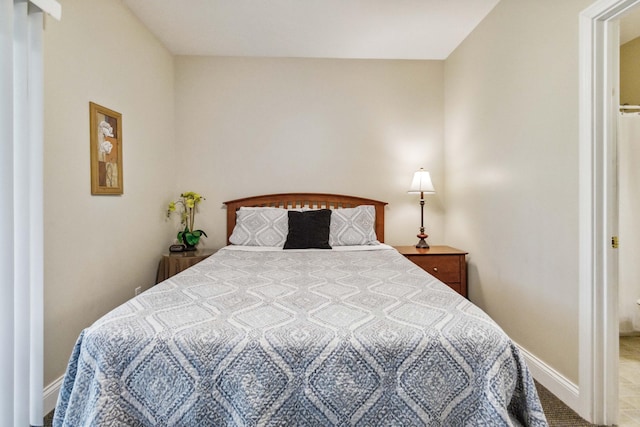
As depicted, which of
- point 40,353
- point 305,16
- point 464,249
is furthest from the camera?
point 464,249

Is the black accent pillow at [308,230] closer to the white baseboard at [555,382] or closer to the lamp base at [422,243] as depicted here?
the lamp base at [422,243]

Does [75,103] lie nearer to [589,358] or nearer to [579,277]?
[579,277]

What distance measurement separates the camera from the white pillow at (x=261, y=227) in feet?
10.6

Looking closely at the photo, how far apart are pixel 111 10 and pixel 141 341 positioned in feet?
7.90

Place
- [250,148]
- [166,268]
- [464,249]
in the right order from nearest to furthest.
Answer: [166,268] < [464,249] < [250,148]

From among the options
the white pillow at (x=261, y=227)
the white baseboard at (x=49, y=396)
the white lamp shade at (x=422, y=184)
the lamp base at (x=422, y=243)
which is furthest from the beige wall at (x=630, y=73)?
the white baseboard at (x=49, y=396)

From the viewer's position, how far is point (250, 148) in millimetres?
3668

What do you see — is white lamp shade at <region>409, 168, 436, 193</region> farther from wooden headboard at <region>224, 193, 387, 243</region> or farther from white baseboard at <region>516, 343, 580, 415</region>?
white baseboard at <region>516, 343, 580, 415</region>

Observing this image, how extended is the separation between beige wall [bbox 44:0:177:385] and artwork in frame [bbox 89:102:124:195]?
0.05 meters

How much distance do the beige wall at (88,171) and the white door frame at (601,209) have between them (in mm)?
2805

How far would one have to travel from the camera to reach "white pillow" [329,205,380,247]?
10.6 ft

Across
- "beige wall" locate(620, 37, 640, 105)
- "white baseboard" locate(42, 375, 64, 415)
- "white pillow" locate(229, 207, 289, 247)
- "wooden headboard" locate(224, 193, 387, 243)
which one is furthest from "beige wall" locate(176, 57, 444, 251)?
"white baseboard" locate(42, 375, 64, 415)

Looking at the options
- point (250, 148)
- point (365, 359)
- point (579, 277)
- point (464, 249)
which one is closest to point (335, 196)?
point (250, 148)

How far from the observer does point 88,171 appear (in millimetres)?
2227
